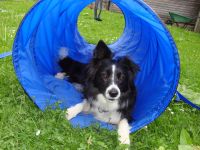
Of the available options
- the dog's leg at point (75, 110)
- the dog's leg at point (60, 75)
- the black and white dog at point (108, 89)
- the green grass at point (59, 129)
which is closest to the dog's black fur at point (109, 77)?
the black and white dog at point (108, 89)

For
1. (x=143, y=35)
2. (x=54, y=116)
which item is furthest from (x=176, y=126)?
(x=143, y=35)

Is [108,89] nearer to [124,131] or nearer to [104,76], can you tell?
[104,76]

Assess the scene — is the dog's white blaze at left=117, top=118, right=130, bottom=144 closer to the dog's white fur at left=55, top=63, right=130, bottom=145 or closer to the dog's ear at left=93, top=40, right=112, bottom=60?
the dog's white fur at left=55, top=63, right=130, bottom=145

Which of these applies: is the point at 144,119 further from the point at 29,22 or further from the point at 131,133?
the point at 29,22

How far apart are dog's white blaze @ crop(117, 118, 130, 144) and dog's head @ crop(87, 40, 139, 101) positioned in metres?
0.33

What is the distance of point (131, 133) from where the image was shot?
14.7 feet

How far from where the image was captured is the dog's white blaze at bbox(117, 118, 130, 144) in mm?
4184

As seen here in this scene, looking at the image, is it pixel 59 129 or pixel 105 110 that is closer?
pixel 59 129

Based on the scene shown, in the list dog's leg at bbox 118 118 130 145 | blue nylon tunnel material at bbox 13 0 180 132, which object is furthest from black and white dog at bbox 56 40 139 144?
blue nylon tunnel material at bbox 13 0 180 132

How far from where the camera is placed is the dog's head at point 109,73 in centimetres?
462

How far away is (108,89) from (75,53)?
2677mm

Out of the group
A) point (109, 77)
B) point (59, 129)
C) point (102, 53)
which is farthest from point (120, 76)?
point (59, 129)

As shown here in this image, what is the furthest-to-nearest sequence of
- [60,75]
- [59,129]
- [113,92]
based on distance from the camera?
1. [60,75]
2. [113,92]
3. [59,129]

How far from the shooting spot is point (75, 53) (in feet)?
23.3
